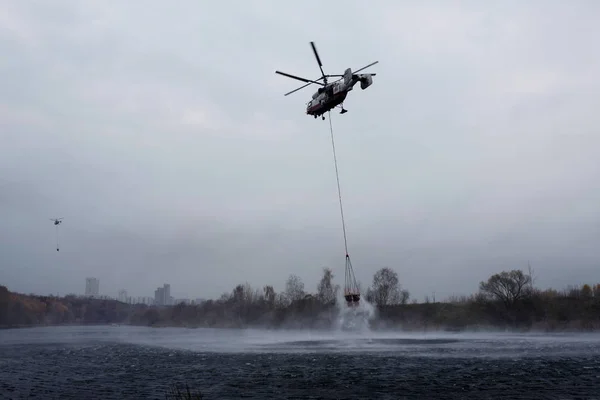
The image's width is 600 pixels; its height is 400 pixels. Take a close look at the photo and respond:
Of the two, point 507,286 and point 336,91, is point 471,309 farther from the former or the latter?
point 336,91

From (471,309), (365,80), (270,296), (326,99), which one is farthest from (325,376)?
(270,296)

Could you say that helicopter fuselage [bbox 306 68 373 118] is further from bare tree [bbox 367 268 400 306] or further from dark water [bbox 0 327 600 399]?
bare tree [bbox 367 268 400 306]

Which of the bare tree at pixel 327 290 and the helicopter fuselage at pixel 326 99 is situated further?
the bare tree at pixel 327 290

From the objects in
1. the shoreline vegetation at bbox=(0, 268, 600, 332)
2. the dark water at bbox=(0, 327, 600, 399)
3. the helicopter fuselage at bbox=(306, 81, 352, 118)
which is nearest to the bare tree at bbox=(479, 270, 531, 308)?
the shoreline vegetation at bbox=(0, 268, 600, 332)

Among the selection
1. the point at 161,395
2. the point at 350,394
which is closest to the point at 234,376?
the point at 161,395

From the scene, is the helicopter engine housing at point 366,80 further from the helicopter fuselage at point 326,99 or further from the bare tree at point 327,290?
the bare tree at point 327,290

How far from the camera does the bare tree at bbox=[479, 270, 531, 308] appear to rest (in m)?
122

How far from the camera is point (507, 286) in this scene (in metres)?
124

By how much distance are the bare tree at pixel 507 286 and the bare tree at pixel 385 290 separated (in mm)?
27656

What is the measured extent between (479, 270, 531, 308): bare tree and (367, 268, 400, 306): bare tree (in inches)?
1089

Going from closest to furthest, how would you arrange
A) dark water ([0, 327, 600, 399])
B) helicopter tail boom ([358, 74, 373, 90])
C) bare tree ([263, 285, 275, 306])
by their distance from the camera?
dark water ([0, 327, 600, 399]), helicopter tail boom ([358, 74, 373, 90]), bare tree ([263, 285, 275, 306])

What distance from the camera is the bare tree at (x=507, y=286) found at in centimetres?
12225

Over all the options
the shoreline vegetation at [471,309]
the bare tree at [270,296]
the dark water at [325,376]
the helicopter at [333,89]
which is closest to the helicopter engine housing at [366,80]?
the helicopter at [333,89]

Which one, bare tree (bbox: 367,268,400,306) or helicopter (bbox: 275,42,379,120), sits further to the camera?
bare tree (bbox: 367,268,400,306)
